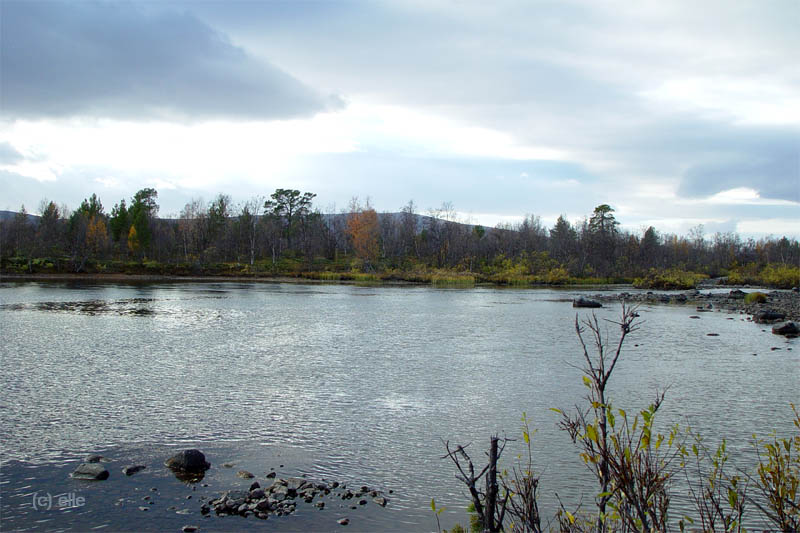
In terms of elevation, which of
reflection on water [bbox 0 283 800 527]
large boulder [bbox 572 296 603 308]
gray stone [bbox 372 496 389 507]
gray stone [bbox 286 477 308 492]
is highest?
large boulder [bbox 572 296 603 308]

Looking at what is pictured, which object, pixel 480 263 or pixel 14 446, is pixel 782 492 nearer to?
pixel 14 446

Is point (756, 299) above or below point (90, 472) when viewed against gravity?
above

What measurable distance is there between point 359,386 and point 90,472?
764 centimetres

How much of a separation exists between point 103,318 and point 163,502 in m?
25.4

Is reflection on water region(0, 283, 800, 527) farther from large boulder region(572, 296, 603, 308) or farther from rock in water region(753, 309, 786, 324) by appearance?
large boulder region(572, 296, 603, 308)

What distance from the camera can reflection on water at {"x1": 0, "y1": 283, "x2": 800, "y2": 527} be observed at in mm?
10695

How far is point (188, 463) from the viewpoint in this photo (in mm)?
9430

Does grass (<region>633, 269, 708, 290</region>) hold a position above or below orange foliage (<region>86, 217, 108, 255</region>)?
below

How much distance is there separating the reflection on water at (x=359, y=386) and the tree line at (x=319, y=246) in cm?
6147

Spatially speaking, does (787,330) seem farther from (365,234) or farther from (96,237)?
(96,237)

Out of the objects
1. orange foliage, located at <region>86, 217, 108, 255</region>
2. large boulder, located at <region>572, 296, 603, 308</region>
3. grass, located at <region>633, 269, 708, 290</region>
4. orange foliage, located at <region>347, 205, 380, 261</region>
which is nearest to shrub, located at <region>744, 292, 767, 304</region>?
large boulder, located at <region>572, 296, 603, 308</region>

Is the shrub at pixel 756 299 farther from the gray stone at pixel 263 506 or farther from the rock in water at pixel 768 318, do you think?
the gray stone at pixel 263 506

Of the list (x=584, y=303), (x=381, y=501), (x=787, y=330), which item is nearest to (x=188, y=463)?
(x=381, y=501)

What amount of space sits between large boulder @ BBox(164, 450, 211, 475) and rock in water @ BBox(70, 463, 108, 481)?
3.17 feet
